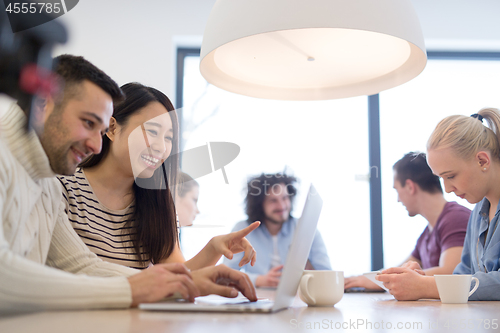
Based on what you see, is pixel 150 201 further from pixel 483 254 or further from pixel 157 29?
pixel 157 29

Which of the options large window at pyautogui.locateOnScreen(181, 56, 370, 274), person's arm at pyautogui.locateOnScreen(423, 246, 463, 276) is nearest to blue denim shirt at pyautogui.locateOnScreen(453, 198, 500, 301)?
person's arm at pyautogui.locateOnScreen(423, 246, 463, 276)

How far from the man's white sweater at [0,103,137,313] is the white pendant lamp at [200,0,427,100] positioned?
0.46 meters

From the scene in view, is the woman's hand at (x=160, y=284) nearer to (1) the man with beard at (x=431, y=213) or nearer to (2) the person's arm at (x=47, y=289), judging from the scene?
(2) the person's arm at (x=47, y=289)

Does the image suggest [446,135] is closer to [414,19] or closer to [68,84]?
[414,19]

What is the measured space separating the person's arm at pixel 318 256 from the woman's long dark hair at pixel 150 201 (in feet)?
4.36

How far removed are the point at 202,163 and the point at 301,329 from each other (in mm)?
1487

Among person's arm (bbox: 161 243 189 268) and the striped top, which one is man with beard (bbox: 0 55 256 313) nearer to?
the striped top

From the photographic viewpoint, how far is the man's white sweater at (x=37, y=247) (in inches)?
24.1

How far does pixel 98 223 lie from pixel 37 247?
424 millimetres

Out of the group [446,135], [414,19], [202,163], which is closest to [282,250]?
[202,163]

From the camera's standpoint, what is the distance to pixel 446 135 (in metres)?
1.49

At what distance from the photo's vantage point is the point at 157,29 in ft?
9.84

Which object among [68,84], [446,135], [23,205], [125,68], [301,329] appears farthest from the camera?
[125,68]

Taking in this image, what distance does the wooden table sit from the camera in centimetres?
51
